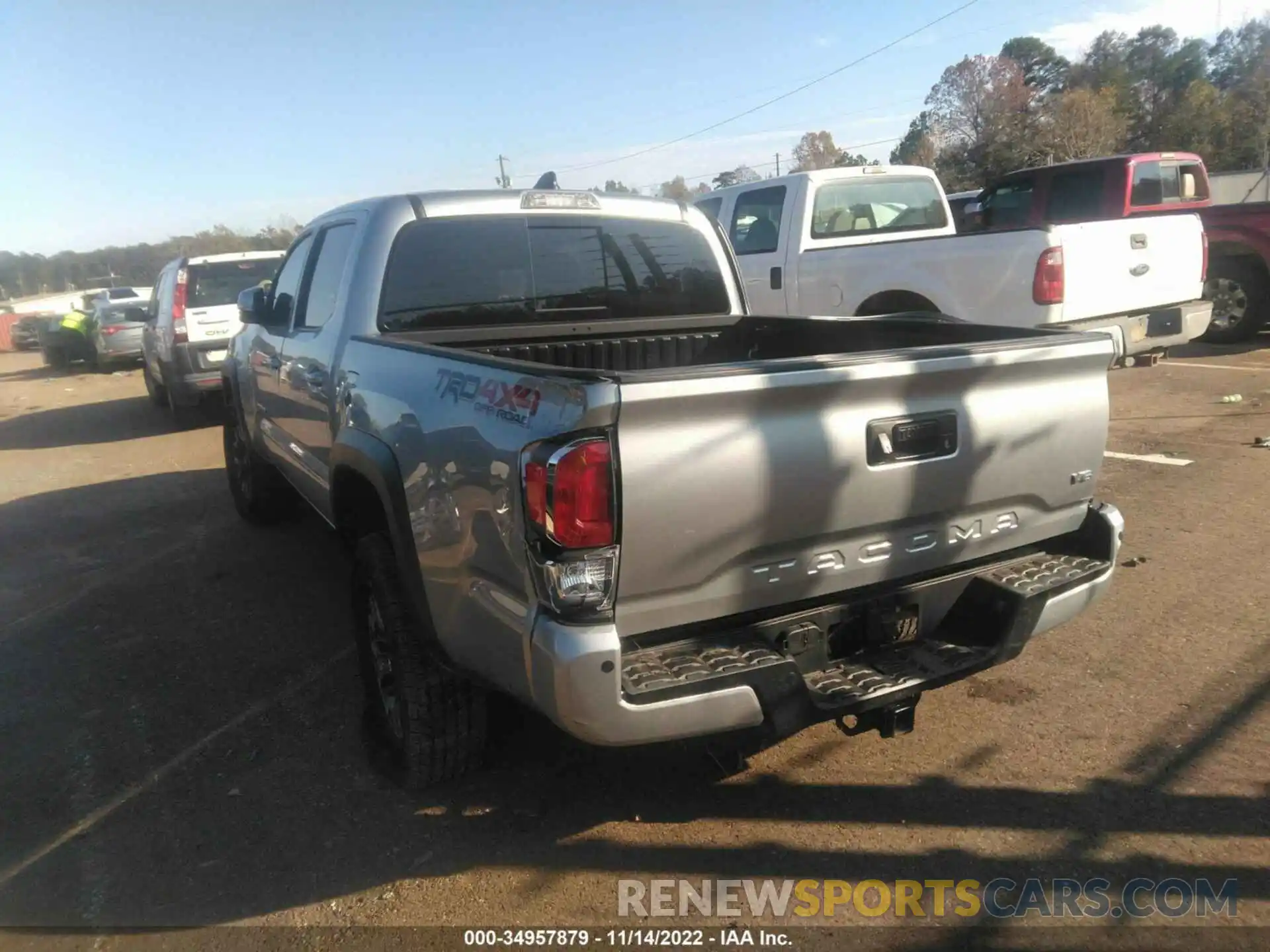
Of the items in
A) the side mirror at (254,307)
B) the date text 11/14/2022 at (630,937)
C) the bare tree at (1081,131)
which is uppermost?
the bare tree at (1081,131)

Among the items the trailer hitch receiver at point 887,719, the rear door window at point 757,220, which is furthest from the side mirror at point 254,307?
the rear door window at point 757,220

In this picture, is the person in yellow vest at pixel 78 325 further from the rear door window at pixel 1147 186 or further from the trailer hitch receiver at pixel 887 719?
the trailer hitch receiver at pixel 887 719

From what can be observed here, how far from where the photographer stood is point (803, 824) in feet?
10.2

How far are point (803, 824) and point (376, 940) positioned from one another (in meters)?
1.30

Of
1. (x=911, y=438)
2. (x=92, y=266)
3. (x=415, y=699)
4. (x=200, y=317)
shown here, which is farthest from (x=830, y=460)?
(x=92, y=266)

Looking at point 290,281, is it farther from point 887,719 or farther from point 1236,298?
point 1236,298

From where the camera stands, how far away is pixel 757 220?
29.8 ft

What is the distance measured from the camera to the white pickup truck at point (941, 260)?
6906mm

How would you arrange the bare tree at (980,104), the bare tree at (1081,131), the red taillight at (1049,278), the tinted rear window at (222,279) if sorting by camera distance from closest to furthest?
the red taillight at (1049,278), the tinted rear window at (222,279), the bare tree at (1081,131), the bare tree at (980,104)

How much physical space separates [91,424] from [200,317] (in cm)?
328

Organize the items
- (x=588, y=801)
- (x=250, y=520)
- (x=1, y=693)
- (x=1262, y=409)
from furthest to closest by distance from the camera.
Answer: (x=1262, y=409) < (x=250, y=520) < (x=1, y=693) < (x=588, y=801)

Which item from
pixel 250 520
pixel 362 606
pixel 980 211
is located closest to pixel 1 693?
pixel 362 606

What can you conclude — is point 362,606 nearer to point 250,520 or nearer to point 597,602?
point 597,602

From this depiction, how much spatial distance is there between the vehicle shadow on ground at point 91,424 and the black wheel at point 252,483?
513 cm
